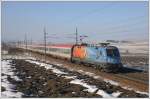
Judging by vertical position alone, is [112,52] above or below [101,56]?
above

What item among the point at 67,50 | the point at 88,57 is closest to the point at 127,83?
the point at 88,57

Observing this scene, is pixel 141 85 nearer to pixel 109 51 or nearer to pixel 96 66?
pixel 109 51

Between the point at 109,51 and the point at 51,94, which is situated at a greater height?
the point at 109,51

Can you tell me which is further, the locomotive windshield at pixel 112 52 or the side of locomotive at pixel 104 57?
the locomotive windshield at pixel 112 52

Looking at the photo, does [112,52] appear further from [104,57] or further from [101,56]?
[101,56]

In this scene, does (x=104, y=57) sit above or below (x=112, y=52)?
below

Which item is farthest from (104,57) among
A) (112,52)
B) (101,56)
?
(112,52)

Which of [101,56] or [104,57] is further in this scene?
[101,56]

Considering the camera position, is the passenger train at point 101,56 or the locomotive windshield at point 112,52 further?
the locomotive windshield at point 112,52

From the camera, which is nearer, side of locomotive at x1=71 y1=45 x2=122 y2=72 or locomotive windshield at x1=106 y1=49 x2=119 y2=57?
side of locomotive at x1=71 y1=45 x2=122 y2=72

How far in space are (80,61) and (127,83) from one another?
15.0 m

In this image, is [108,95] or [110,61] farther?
[110,61]

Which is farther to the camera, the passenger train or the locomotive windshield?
the locomotive windshield

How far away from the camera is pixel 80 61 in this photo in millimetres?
34656
